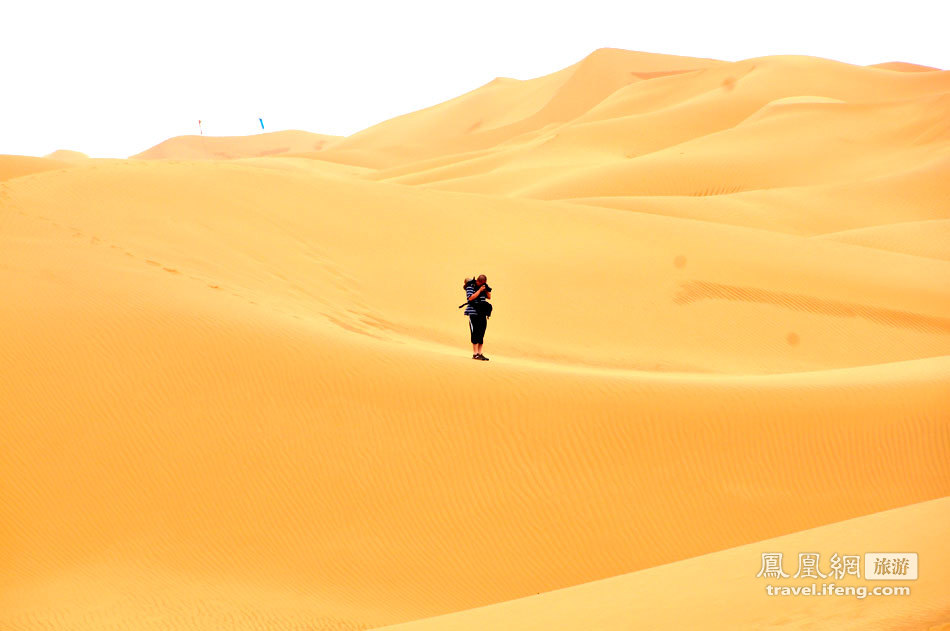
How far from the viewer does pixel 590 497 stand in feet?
26.7

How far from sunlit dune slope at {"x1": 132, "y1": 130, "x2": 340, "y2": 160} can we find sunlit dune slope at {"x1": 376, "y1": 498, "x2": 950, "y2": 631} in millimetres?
98735

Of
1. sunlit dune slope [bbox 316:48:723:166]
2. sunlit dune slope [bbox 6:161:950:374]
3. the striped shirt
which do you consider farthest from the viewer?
sunlit dune slope [bbox 316:48:723:166]

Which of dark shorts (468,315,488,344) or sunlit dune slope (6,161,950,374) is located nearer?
dark shorts (468,315,488,344)

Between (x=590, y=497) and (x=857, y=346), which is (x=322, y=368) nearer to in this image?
(x=590, y=497)

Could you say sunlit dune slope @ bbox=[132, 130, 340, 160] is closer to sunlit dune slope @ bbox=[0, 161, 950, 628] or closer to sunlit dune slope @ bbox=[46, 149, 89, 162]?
sunlit dune slope @ bbox=[46, 149, 89, 162]

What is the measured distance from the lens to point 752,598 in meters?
4.96

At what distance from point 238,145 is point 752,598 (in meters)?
106

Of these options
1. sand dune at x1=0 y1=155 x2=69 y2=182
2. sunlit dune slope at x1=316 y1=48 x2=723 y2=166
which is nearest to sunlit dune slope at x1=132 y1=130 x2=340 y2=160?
sunlit dune slope at x1=316 y1=48 x2=723 y2=166

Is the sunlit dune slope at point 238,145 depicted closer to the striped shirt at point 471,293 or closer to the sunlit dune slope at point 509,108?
the sunlit dune slope at point 509,108

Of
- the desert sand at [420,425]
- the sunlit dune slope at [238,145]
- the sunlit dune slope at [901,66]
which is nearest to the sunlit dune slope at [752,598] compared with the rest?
the desert sand at [420,425]

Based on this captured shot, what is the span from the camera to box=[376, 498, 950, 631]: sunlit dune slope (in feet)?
14.4

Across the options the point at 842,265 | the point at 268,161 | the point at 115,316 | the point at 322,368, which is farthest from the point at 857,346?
the point at 268,161

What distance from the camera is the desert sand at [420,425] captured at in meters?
6.50

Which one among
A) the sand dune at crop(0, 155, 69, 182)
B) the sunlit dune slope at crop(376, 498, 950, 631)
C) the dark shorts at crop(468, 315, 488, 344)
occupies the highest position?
the sand dune at crop(0, 155, 69, 182)
